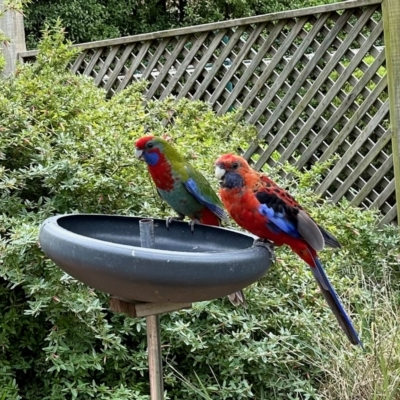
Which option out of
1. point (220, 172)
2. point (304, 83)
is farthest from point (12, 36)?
point (220, 172)

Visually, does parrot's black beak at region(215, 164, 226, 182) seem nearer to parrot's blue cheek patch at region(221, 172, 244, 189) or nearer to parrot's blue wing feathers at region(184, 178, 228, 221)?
parrot's blue cheek patch at region(221, 172, 244, 189)

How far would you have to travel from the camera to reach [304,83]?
4523 mm

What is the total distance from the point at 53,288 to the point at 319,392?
3.80 feet

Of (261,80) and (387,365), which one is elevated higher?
(261,80)

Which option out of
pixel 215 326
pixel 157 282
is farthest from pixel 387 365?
pixel 157 282

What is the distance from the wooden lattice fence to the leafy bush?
1074 millimetres

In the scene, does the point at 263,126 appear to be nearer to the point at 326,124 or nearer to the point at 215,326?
the point at 326,124

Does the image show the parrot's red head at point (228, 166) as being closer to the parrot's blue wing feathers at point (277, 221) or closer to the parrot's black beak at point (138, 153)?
the parrot's blue wing feathers at point (277, 221)

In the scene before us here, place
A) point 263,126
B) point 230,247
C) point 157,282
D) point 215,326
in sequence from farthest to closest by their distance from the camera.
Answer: point 263,126 < point 215,326 < point 230,247 < point 157,282

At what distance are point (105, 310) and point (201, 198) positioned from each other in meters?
0.57

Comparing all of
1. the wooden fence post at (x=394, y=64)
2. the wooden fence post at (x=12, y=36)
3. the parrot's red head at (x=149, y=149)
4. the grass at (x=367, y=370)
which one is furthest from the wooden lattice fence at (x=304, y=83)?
the parrot's red head at (x=149, y=149)

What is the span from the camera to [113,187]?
9.17 feet

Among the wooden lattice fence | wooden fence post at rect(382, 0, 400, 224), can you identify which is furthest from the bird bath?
the wooden lattice fence

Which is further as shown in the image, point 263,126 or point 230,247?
point 263,126
